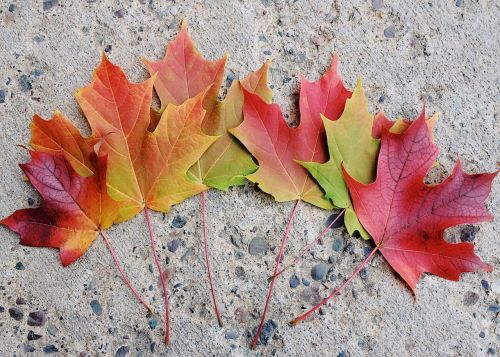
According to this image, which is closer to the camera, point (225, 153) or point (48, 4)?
point (225, 153)

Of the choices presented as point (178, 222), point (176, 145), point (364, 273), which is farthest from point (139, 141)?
point (364, 273)

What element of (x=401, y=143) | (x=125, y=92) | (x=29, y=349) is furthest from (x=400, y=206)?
(x=29, y=349)

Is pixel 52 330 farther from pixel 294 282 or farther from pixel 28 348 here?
pixel 294 282

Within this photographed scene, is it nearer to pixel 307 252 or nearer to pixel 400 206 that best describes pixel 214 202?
pixel 307 252

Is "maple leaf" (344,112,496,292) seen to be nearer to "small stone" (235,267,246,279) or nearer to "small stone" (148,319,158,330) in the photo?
"small stone" (235,267,246,279)

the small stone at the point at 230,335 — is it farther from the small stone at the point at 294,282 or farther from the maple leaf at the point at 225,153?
the maple leaf at the point at 225,153

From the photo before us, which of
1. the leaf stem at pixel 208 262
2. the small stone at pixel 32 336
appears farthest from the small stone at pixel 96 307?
the leaf stem at pixel 208 262
